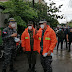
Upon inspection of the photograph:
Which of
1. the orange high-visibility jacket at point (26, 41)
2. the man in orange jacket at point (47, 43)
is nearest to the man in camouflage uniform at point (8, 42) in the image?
the orange high-visibility jacket at point (26, 41)

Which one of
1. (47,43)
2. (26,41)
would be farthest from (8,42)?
(47,43)

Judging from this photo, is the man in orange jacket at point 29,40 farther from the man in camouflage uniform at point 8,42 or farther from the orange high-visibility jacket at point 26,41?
the man in camouflage uniform at point 8,42

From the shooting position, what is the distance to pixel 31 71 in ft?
16.1

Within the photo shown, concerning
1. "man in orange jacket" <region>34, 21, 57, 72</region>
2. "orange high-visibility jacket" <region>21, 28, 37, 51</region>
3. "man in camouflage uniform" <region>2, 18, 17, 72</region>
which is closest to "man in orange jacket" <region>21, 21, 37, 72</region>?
"orange high-visibility jacket" <region>21, 28, 37, 51</region>

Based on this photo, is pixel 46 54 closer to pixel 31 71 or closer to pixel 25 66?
pixel 31 71

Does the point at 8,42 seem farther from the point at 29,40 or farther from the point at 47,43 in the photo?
the point at 47,43

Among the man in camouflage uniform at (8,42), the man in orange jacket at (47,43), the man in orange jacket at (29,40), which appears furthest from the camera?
the man in orange jacket at (29,40)

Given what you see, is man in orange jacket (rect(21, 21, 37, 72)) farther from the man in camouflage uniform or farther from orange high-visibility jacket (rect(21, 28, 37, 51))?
the man in camouflage uniform

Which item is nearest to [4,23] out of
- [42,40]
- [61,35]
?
[61,35]

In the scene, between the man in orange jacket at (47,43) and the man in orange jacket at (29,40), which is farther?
the man in orange jacket at (29,40)

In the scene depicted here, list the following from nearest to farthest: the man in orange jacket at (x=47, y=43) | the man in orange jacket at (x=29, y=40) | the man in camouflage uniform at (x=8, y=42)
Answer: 1. the man in orange jacket at (x=47, y=43)
2. the man in camouflage uniform at (x=8, y=42)
3. the man in orange jacket at (x=29, y=40)

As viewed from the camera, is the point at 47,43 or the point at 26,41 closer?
the point at 47,43

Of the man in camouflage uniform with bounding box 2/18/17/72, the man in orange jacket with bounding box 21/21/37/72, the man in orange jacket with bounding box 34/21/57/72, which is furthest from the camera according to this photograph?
the man in orange jacket with bounding box 21/21/37/72

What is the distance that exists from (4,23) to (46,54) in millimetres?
5939
